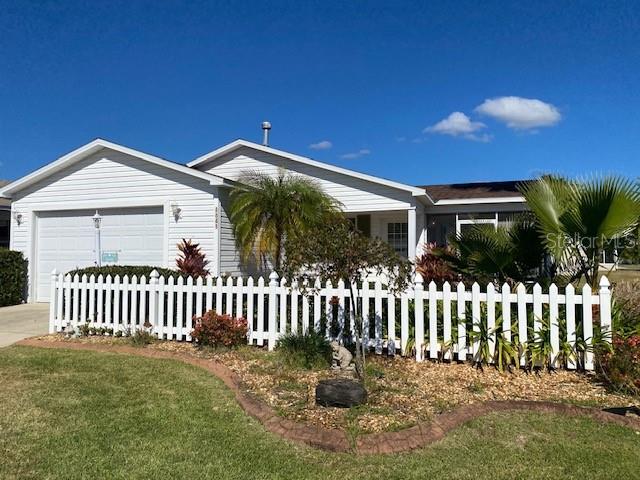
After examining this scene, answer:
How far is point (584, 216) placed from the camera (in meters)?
6.23

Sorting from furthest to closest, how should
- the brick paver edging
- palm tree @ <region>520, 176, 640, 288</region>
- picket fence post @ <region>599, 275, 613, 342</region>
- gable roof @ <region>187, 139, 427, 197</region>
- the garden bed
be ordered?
gable roof @ <region>187, 139, 427, 197</region>, palm tree @ <region>520, 176, 640, 288</region>, picket fence post @ <region>599, 275, 613, 342</region>, the garden bed, the brick paver edging

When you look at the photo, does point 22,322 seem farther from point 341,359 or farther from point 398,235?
point 398,235

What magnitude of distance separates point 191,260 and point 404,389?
7482 mm

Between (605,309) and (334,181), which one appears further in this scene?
(334,181)

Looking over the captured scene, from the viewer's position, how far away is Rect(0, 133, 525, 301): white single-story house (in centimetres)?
1205

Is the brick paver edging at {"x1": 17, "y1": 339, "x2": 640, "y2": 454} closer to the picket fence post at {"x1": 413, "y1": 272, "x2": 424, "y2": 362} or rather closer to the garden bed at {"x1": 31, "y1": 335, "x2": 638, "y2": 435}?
the garden bed at {"x1": 31, "y1": 335, "x2": 638, "y2": 435}

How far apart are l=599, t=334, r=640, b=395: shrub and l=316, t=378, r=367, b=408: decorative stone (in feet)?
9.46

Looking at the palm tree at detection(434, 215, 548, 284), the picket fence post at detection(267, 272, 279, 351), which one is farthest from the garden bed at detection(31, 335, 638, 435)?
the palm tree at detection(434, 215, 548, 284)

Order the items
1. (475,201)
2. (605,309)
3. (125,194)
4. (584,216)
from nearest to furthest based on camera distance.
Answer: (605,309) < (584,216) < (125,194) < (475,201)

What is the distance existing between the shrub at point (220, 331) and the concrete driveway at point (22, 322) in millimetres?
3500

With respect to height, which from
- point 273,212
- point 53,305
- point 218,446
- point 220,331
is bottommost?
point 218,446

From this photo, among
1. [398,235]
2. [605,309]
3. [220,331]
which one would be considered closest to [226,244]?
[220,331]

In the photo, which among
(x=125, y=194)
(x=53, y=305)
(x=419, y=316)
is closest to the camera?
(x=419, y=316)

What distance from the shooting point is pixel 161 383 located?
5.62 meters
